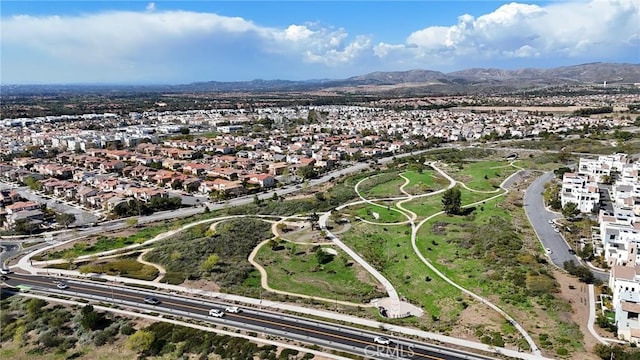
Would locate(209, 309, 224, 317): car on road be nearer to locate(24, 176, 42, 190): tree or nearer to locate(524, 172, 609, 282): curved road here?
locate(524, 172, 609, 282): curved road

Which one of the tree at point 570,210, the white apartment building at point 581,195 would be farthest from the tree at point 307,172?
the tree at point 570,210

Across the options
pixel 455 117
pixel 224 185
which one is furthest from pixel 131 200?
pixel 455 117

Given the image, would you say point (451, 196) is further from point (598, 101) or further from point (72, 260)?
point (598, 101)

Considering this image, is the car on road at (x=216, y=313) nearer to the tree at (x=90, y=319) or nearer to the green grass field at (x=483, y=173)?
the tree at (x=90, y=319)

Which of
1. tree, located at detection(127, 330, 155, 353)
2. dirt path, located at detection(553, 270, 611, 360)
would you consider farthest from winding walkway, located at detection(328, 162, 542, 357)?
tree, located at detection(127, 330, 155, 353)

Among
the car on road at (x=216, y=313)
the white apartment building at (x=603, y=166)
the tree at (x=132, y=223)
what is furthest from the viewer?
the white apartment building at (x=603, y=166)
